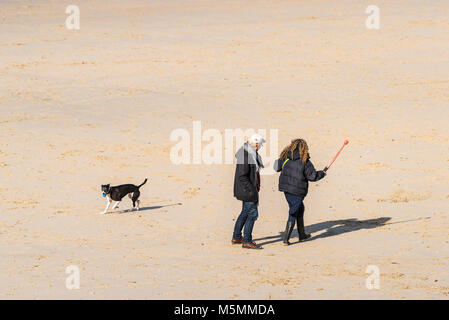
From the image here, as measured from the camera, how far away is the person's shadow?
50.9ft

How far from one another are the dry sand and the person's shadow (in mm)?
80

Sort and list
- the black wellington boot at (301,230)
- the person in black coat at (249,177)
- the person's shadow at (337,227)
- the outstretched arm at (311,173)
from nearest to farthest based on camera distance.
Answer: the person in black coat at (249,177), the outstretched arm at (311,173), the black wellington boot at (301,230), the person's shadow at (337,227)

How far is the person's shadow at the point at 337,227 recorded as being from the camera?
50.9 ft

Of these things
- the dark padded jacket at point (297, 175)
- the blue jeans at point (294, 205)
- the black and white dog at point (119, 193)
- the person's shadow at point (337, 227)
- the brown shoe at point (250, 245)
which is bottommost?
the brown shoe at point (250, 245)

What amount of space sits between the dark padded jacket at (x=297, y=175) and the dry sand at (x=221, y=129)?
3.39 ft

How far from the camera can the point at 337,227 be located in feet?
53.2

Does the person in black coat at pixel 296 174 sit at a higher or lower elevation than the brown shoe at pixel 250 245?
higher

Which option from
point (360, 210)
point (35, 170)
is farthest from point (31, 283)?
point (35, 170)

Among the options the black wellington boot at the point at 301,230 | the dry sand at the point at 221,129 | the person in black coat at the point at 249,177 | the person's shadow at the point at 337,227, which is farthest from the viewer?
the person's shadow at the point at 337,227

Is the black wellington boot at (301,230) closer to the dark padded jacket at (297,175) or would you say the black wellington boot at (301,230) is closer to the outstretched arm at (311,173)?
the dark padded jacket at (297,175)

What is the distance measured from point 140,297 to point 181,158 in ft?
34.7

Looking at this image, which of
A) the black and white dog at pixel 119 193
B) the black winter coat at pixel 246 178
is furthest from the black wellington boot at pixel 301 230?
the black and white dog at pixel 119 193

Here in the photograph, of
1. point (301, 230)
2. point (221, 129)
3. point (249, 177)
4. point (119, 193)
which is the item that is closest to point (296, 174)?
point (249, 177)

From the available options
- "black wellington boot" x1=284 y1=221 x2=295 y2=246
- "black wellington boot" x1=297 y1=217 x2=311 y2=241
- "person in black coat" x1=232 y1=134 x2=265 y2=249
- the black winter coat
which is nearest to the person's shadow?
"black wellington boot" x1=297 y1=217 x2=311 y2=241
